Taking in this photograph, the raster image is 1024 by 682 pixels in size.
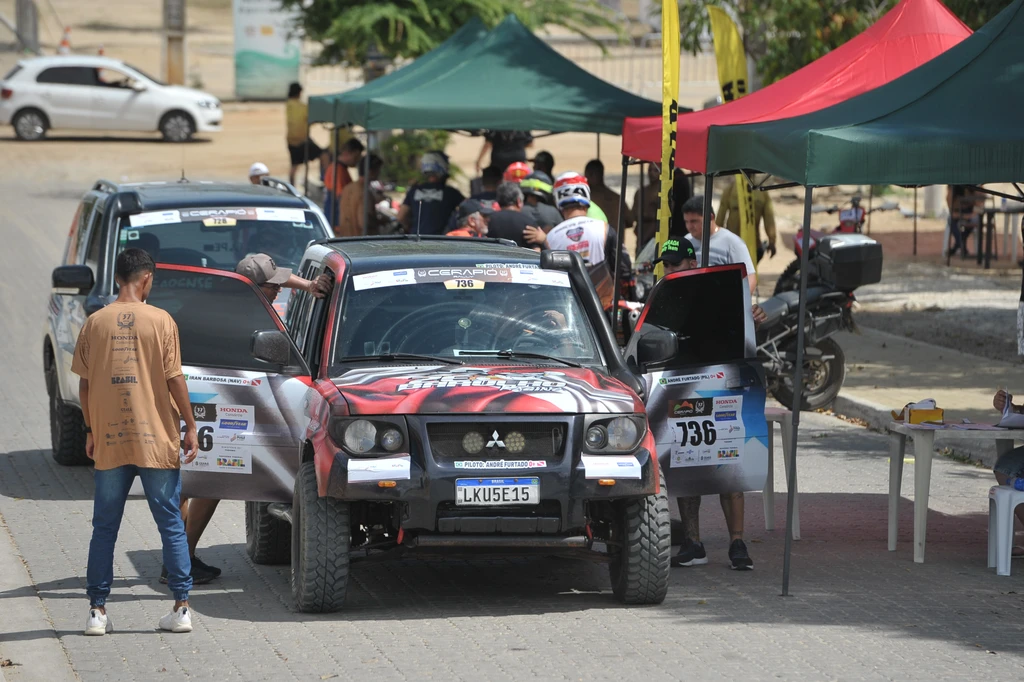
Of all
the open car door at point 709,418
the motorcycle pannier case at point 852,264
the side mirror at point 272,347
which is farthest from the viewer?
the motorcycle pannier case at point 852,264

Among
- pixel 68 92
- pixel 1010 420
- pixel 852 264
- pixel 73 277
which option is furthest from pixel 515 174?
pixel 68 92

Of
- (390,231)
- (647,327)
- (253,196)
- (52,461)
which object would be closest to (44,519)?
(52,461)

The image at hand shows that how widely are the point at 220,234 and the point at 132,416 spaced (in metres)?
4.75

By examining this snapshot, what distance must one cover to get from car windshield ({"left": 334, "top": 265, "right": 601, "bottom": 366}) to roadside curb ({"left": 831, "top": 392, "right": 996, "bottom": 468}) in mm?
4108

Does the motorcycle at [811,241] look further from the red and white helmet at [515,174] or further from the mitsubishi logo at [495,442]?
the mitsubishi logo at [495,442]

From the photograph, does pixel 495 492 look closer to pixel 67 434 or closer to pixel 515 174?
pixel 67 434

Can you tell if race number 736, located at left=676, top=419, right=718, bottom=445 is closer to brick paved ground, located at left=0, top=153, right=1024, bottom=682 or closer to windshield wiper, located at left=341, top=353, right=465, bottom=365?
brick paved ground, located at left=0, top=153, right=1024, bottom=682

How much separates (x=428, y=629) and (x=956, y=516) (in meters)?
4.20

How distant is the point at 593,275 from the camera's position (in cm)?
1041

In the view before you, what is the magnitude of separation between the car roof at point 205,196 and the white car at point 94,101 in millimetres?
25241

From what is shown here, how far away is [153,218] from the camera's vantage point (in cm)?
1148

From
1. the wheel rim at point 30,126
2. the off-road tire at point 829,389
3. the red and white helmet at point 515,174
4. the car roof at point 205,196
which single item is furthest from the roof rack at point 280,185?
the wheel rim at point 30,126

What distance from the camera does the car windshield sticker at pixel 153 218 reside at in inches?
450

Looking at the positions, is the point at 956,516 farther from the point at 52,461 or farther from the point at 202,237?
the point at 52,461
